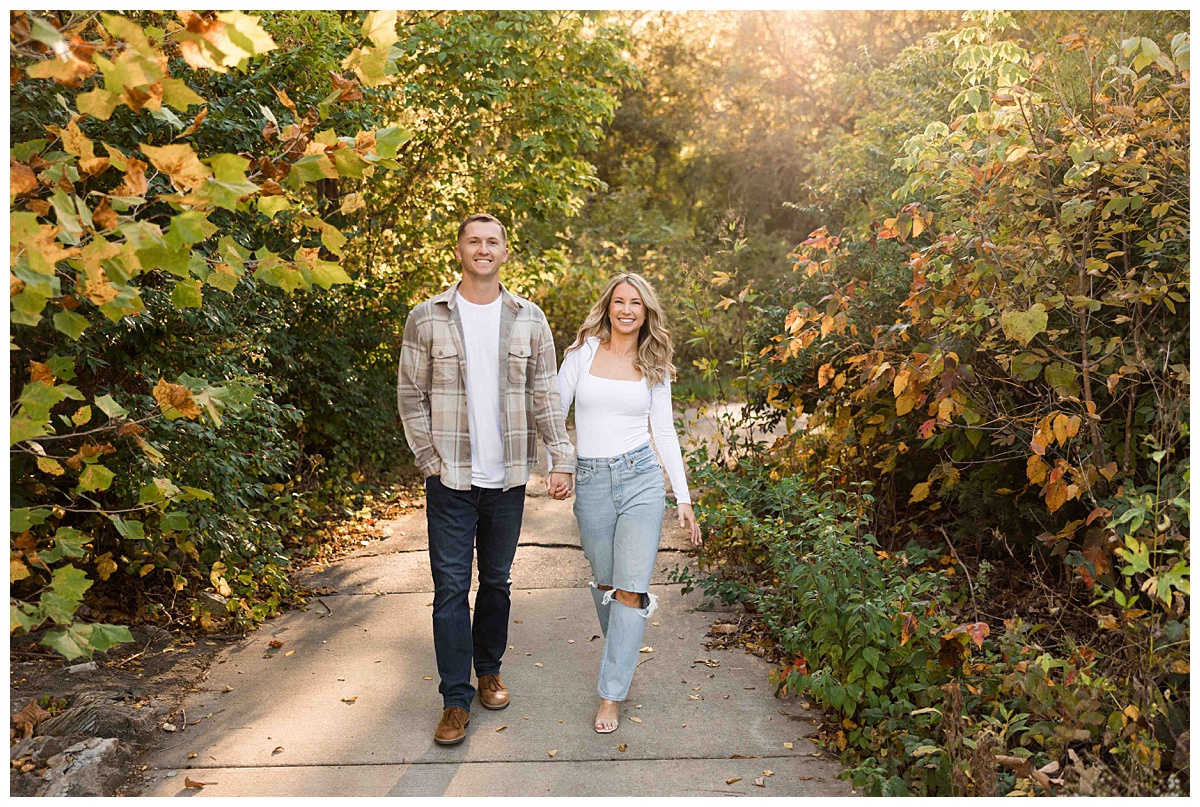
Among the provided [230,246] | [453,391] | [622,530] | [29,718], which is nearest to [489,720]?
[622,530]

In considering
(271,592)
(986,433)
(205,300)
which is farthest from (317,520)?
(986,433)

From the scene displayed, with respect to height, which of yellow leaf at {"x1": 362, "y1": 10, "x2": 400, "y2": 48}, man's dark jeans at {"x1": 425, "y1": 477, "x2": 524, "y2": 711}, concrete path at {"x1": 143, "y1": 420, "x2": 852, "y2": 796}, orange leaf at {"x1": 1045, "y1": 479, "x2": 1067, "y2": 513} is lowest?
concrete path at {"x1": 143, "y1": 420, "x2": 852, "y2": 796}

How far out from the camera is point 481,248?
3988 mm

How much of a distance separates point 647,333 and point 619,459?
1.90ft

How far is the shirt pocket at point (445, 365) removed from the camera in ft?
13.2

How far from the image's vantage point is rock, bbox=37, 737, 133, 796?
3.47 m

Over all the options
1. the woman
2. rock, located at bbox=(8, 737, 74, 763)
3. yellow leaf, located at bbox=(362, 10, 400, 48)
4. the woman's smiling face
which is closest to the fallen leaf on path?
rock, located at bbox=(8, 737, 74, 763)

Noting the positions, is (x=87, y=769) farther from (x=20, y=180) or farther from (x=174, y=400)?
(x=20, y=180)

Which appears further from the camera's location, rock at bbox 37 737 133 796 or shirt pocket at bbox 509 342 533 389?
shirt pocket at bbox 509 342 533 389

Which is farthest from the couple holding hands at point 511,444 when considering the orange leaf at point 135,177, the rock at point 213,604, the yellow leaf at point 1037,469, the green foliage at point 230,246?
the rock at point 213,604

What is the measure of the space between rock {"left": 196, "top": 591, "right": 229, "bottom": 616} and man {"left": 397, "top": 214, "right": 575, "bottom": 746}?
2019 mm

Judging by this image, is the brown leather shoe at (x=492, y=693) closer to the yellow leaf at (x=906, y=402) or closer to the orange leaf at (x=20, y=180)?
the yellow leaf at (x=906, y=402)

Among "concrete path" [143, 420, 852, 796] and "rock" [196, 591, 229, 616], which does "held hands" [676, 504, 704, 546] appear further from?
"rock" [196, 591, 229, 616]

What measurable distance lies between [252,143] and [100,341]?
1287mm
